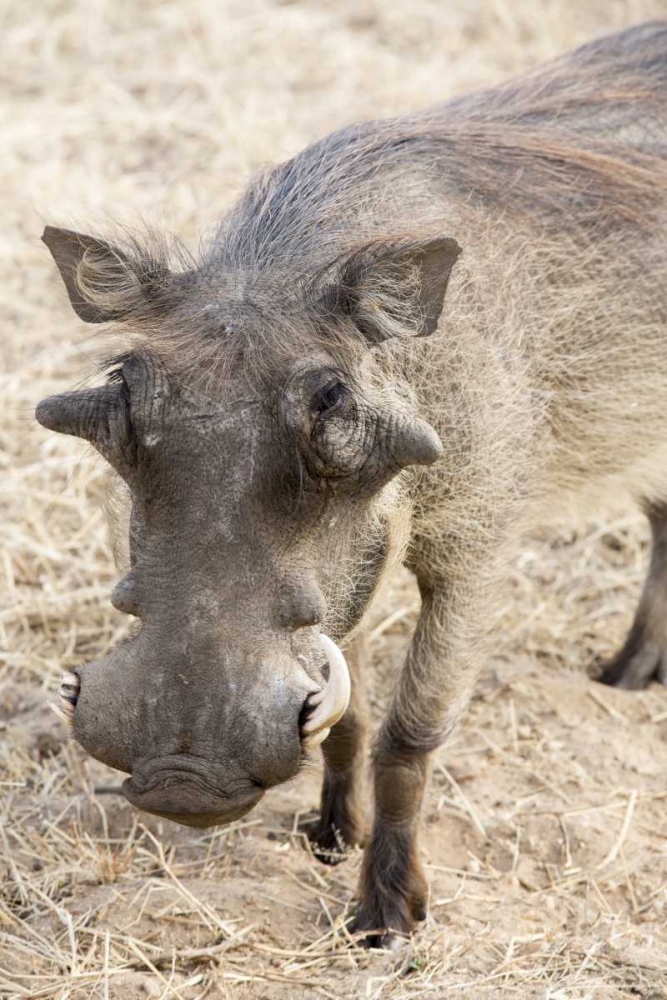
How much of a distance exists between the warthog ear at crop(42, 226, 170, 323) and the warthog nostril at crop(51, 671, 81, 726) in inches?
27.6

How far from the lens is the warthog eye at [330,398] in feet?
7.64

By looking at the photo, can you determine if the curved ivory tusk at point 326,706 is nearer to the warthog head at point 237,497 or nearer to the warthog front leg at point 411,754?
the warthog head at point 237,497

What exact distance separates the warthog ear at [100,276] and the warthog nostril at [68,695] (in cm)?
70

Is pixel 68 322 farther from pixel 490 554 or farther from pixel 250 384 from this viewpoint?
pixel 250 384

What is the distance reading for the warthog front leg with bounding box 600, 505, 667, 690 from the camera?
4.05 meters

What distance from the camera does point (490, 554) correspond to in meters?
3.04

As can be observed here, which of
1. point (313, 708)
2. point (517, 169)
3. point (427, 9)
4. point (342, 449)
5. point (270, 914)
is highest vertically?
point (427, 9)

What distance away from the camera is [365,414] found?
2.39 meters

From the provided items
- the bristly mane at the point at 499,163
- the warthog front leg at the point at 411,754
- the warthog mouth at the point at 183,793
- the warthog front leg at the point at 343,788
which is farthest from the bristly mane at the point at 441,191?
the warthog front leg at the point at 343,788

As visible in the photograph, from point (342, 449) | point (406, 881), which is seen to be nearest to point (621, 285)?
point (342, 449)

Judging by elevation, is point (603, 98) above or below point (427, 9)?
below

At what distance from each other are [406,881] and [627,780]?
0.83 meters

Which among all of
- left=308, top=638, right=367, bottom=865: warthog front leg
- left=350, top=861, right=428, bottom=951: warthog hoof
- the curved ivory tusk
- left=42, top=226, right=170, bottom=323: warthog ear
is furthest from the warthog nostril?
left=308, top=638, right=367, bottom=865: warthog front leg

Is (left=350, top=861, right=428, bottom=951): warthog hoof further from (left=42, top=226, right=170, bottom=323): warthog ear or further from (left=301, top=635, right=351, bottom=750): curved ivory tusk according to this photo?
(left=42, top=226, right=170, bottom=323): warthog ear
